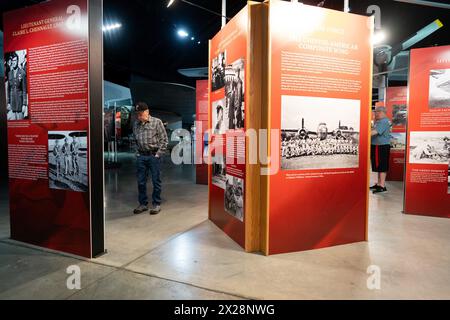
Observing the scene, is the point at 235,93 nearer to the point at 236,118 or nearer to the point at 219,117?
the point at 236,118

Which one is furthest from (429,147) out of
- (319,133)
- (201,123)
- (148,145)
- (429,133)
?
(201,123)

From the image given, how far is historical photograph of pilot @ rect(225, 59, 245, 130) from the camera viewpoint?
2.93m

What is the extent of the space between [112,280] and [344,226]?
2422mm

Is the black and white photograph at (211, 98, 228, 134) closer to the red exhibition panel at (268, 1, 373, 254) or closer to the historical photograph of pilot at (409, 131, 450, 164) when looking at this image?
the red exhibition panel at (268, 1, 373, 254)

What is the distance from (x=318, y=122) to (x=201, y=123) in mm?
4251

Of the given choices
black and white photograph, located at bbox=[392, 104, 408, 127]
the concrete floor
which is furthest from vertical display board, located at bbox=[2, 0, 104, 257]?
black and white photograph, located at bbox=[392, 104, 408, 127]

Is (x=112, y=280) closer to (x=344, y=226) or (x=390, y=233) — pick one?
(x=344, y=226)

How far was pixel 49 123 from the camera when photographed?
116 inches

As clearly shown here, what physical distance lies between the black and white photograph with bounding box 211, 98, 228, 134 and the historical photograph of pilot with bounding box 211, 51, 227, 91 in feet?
0.68

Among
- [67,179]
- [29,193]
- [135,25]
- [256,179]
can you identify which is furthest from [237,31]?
[135,25]

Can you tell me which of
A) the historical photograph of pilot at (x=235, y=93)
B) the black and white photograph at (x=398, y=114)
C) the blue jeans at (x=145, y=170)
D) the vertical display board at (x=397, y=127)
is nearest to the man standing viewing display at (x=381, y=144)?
the vertical display board at (x=397, y=127)

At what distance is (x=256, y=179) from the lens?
9.64 ft
